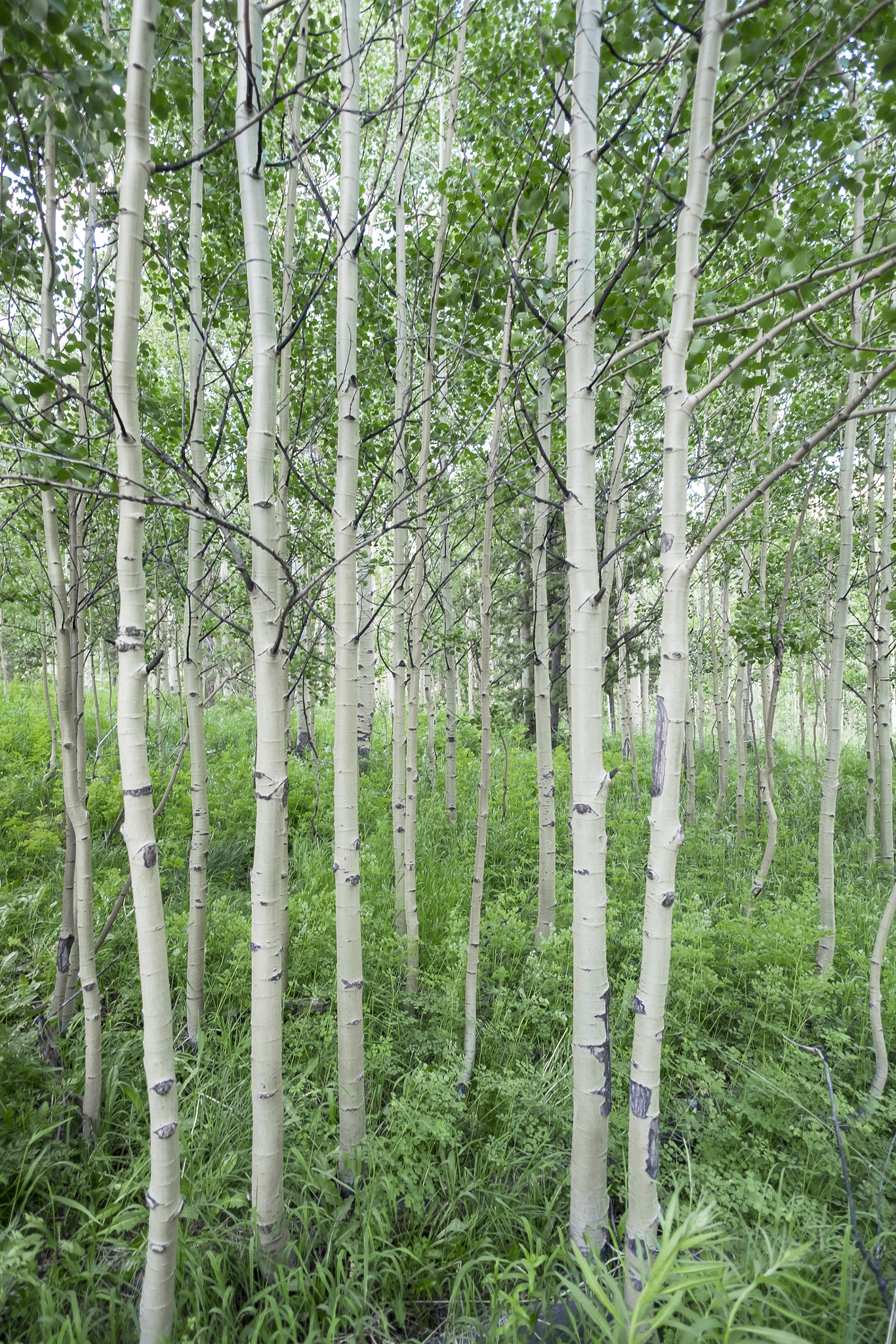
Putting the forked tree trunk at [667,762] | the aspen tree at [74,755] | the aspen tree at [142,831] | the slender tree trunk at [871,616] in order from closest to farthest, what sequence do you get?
the aspen tree at [142,831] < the forked tree trunk at [667,762] < the aspen tree at [74,755] < the slender tree trunk at [871,616]

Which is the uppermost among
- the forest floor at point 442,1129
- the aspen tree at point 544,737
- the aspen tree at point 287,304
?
the aspen tree at point 287,304

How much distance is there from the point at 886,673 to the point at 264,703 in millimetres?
5960

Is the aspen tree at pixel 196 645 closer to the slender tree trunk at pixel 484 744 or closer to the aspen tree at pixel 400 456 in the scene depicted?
the aspen tree at pixel 400 456

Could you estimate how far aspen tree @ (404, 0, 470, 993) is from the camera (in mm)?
2867

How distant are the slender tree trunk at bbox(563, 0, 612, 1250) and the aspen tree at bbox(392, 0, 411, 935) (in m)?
0.70

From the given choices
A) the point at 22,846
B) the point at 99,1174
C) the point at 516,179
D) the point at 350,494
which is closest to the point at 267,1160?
the point at 99,1174

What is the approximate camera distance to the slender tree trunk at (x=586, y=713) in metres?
1.83

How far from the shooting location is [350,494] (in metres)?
2.20

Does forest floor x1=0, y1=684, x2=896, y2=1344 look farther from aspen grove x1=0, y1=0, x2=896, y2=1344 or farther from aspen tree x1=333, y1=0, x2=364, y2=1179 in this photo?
aspen tree x1=333, y1=0, x2=364, y2=1179

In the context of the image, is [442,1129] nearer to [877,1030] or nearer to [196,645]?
[877,1030]

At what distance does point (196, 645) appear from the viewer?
2.87 meters

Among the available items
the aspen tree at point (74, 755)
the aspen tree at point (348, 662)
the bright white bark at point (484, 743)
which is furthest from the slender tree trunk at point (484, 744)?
the aspen tree at point (74, 755)

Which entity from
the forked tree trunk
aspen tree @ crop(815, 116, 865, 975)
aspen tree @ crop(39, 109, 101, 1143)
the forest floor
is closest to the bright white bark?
→ the forest floor

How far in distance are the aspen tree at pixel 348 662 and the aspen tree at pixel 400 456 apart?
243 millimetres
